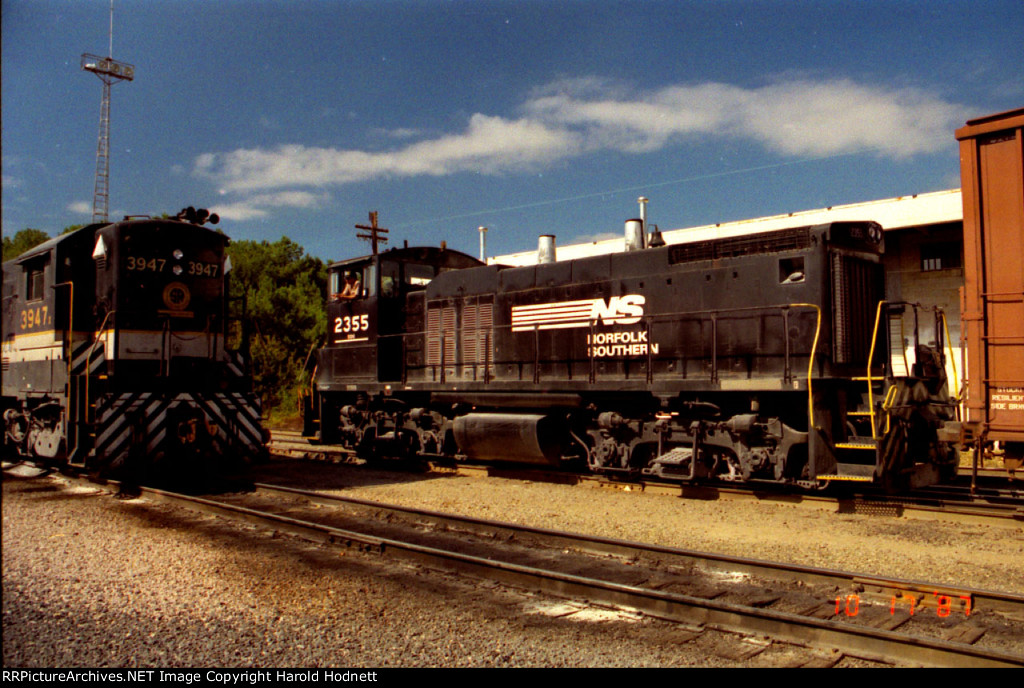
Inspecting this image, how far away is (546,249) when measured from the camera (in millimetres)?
12188

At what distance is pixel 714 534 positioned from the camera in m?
7.69

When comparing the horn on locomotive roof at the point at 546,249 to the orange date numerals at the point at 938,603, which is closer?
the orange date numerals at the point at 938,603

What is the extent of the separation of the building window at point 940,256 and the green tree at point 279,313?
14680 millimetres

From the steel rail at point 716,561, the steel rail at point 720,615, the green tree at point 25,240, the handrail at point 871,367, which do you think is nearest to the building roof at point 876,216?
the handrail at point 871,367

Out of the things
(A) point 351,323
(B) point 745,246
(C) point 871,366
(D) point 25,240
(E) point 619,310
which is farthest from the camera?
(D) point 25,240

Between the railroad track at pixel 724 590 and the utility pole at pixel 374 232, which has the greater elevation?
the utility pole at pixel 374 232

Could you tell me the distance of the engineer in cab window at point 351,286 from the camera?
1363 centimetres

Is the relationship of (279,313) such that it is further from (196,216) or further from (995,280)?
(995,280)

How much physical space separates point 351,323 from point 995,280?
10005 millimetres

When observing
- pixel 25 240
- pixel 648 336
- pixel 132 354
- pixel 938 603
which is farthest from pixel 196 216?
pixel 25 240

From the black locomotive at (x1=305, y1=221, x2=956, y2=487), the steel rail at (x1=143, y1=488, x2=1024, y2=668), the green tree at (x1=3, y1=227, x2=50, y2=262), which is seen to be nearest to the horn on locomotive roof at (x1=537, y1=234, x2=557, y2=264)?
the black locomotive at (x1=305, y1=221, x2=956, y2=487)

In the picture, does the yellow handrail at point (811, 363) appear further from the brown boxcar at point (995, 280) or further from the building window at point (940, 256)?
the building window at point (940, 256)
